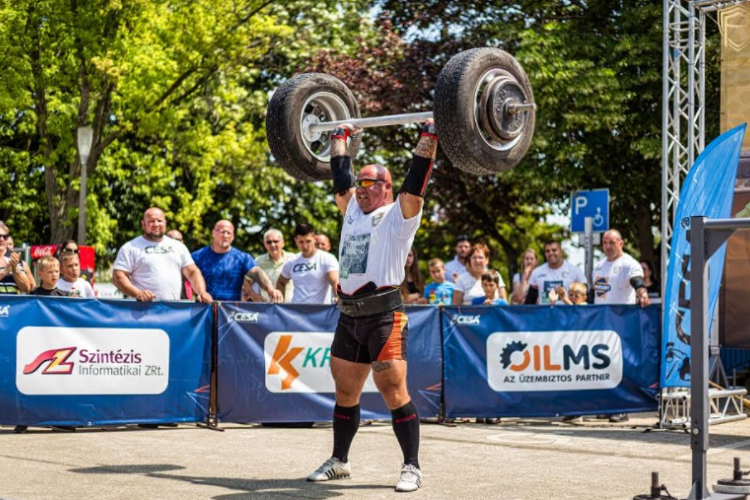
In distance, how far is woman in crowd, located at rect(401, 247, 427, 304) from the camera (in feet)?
41.2

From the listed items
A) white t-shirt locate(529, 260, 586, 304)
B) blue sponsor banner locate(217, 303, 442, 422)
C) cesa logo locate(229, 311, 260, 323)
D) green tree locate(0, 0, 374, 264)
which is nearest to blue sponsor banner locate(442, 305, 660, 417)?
blue sponsor banner locate(217, 303, 442, 422)

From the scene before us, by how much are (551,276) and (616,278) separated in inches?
30.2

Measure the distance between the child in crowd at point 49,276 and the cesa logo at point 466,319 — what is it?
3914 millimetres

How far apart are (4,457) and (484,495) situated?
3588 mm

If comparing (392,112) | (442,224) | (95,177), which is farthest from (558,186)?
(95,177)

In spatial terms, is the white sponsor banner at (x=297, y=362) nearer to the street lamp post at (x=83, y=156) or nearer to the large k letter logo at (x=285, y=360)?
the large k letter logo at (x=285, y=360)

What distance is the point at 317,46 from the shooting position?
89.6 ft

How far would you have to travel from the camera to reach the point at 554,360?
11.2 meters

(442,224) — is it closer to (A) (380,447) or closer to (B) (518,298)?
Answer: (B) (518,298)

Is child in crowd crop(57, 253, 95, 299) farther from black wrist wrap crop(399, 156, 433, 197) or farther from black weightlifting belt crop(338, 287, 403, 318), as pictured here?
black wrist wrap crop(399, 156, 433, 197)

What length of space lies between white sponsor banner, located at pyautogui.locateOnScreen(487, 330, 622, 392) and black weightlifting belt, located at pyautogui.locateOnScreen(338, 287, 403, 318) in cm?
439

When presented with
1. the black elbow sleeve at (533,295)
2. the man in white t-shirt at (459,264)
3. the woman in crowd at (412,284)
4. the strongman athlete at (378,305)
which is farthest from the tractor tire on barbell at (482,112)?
the man in white t-shirt at (459,264)

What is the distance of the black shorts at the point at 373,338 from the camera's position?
22.1 ft

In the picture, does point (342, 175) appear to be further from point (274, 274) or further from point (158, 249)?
point (274, 274)
